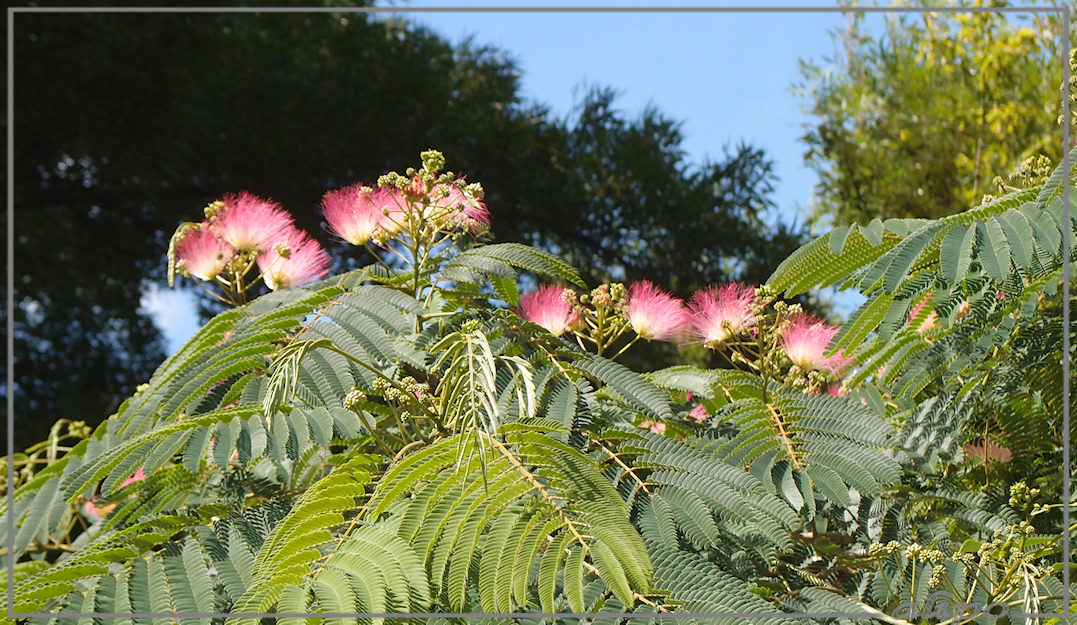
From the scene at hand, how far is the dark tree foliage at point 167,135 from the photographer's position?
14.5ft

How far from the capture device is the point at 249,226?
173 cm

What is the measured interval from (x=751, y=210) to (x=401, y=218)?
178 centimetres

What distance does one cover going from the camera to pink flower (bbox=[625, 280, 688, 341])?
1.63 meters

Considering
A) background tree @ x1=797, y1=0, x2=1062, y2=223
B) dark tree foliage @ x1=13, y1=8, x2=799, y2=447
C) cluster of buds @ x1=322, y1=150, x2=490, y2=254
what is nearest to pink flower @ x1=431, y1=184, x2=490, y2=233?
cluster of buds @ x1=322, y1=150, x2=490, y2=254

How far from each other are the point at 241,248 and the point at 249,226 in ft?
0.13

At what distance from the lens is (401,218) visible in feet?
4.98

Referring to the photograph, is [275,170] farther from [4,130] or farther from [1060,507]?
[1060,507]

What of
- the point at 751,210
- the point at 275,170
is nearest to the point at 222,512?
the point at 751,210

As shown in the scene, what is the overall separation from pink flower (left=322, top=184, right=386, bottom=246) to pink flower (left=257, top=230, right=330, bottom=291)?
125mm

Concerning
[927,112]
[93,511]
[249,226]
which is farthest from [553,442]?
[927,112]

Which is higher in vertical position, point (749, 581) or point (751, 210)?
point (751, 210)

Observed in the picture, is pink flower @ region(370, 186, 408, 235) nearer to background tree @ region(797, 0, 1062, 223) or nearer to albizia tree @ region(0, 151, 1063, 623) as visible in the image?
albizia tree @ region(0, 151, 1063, 623)

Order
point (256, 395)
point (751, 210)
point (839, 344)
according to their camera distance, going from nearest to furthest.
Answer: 1. point (256, 395)
2. point (839, 344)
3. point (751, 210)

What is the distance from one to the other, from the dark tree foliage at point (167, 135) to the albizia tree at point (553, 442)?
225cm
